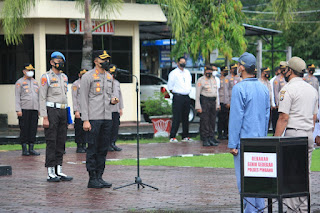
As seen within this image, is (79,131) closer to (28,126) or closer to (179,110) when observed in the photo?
(28,126)

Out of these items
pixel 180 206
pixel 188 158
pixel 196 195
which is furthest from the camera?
pixel 188 158

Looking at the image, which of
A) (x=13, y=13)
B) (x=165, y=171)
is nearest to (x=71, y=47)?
(x=13, y=13)

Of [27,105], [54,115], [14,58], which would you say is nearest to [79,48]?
[14,58]

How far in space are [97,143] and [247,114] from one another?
3613 millimetres

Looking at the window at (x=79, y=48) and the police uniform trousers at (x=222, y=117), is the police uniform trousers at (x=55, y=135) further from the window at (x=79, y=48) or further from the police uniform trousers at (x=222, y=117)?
the window at (x=79, y=48)

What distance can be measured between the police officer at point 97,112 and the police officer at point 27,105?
18.1 ft

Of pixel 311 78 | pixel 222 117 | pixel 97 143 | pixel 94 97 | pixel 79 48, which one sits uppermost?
pixel 79 48

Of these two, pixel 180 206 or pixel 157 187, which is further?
pixel 157 187

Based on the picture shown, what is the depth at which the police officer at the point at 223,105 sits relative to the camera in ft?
66.1

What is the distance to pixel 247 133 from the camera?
805 centimetres

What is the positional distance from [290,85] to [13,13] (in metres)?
13.0

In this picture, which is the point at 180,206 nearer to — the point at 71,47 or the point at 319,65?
the point at 71,47

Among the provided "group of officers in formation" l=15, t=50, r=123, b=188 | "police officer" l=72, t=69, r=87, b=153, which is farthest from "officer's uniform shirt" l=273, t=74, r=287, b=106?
"group of officers in formation" l=15, t=50, r=123, b=188

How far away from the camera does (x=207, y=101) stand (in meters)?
19.0
